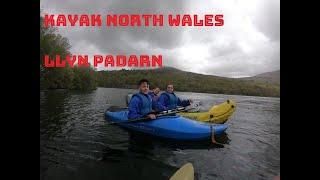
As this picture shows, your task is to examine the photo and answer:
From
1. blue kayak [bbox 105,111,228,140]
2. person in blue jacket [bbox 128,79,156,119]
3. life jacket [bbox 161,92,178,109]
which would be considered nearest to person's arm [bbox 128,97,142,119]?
person in blue jacket [bbox 128,79,156,119]

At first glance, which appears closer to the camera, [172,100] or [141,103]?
[141,103]

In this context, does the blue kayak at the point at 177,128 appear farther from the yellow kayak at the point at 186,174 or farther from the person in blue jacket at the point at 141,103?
the yellow kayak at the point at 186,174

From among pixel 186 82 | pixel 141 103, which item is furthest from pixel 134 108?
pixel 186 82

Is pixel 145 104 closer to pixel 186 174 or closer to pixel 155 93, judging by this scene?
pixel 155 93

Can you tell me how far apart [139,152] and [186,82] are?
2106mm

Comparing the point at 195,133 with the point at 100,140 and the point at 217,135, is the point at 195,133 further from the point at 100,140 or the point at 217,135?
the point at 100,140

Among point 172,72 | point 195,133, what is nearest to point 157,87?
point 172,72

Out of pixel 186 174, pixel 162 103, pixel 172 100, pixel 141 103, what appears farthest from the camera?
pixel 172 100

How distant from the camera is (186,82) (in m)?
7.31

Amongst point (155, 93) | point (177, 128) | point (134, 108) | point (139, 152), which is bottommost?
point (139, 152)

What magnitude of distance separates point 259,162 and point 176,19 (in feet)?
9.98

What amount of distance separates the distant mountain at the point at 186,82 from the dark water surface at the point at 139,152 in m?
0.32

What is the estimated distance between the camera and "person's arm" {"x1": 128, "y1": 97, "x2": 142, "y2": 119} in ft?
20.8
